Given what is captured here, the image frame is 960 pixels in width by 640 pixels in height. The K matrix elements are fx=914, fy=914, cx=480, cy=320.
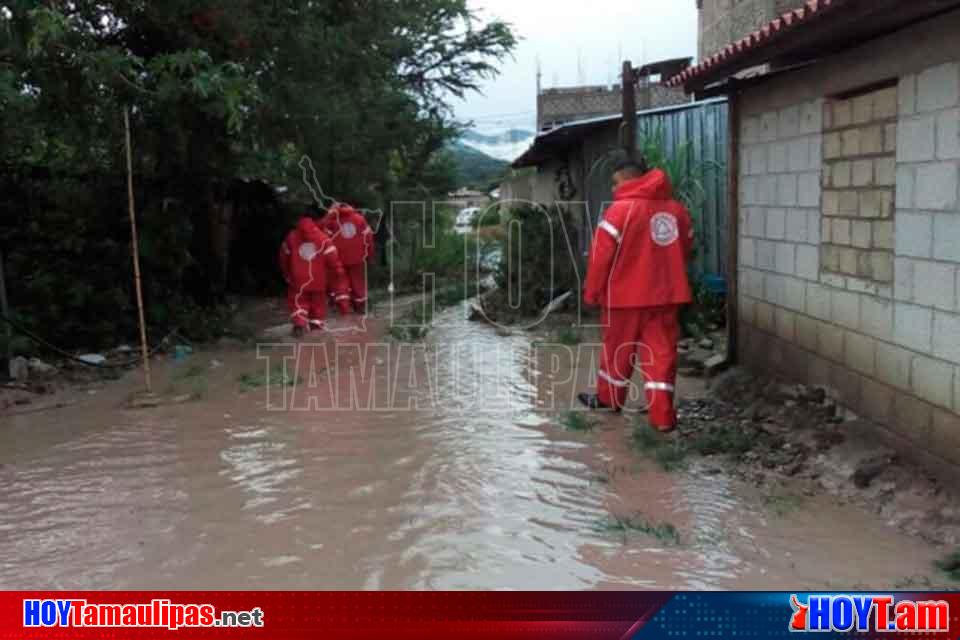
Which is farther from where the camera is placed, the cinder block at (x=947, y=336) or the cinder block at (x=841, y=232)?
the cinder block at (x=841, y=232)

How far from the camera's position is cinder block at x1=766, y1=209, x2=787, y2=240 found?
640 centimetres

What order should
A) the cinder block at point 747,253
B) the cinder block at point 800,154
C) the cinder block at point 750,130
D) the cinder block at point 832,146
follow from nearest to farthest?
the cinder block at point 832,146, the cinder block at point 800,154, the cinder block at point 750,130, the cinder block at point 747,253

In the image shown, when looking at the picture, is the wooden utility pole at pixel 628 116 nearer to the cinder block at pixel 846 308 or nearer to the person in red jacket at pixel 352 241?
the cinder block at pixel 846 308

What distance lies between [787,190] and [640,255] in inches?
50.4

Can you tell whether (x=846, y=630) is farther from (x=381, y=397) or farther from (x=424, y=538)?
(x=381, y=397)

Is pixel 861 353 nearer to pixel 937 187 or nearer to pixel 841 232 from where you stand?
→ pixel 841 232

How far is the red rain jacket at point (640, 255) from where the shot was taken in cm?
586

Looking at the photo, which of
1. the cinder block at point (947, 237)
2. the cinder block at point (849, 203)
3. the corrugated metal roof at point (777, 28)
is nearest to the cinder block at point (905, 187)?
the cinder block at point (947, 237)

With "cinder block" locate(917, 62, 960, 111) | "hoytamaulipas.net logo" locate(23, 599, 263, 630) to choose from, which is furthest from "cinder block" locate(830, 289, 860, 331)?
"hoytamaulipas.net logo" locate(23, 599, 263, 630)

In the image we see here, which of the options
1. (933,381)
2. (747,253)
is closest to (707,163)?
(747,253)

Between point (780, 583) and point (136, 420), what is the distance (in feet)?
15.8

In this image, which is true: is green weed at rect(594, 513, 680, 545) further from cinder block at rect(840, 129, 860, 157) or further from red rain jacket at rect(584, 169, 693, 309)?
cinder block at rect(840, 129, 860, 157)

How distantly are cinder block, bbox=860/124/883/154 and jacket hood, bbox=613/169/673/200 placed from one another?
4.03 feet

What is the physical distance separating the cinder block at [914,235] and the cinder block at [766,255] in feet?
5.78
